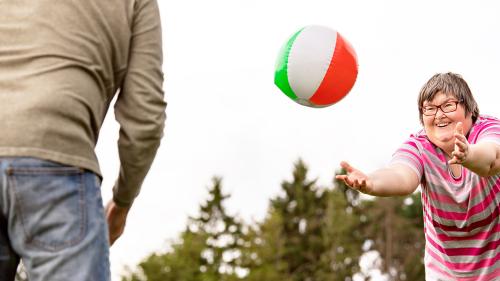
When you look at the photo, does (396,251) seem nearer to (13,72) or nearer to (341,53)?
(341,53)

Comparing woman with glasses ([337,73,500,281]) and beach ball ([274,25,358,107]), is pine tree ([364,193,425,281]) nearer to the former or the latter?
beach ball ([274,25,358,107])

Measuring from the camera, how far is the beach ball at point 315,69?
735 centimetres

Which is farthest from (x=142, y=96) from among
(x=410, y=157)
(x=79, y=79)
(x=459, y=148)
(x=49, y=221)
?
(x=410, y=157)

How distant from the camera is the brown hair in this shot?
15.6 feet

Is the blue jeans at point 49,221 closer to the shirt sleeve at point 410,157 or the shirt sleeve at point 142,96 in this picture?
the shirt sleeve at point 142,96

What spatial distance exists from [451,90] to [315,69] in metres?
2.72

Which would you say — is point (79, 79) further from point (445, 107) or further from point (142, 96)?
point (445, 107)

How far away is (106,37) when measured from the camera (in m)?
2.86

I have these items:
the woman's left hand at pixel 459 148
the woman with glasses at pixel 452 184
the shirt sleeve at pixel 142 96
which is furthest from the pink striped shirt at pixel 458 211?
the shirt sleeve at pixel 142 96

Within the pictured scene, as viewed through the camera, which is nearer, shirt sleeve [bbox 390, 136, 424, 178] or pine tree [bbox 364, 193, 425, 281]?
shirt sleeve [bbox 390, 136, 424, 178]

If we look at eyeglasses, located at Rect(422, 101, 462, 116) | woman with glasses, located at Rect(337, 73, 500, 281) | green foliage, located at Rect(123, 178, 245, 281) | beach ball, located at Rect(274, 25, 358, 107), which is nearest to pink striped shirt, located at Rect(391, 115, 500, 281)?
woman with glasses, located at Rect(337, 73, 500, 281)

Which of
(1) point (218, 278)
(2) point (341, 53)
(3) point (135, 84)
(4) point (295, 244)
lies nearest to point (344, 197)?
(4) point (295, 244)

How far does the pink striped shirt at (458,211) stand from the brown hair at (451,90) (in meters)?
0.10

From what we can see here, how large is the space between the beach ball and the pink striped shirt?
244 cm
